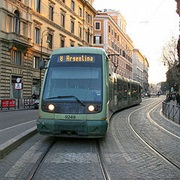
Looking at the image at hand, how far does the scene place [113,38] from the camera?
7769cm

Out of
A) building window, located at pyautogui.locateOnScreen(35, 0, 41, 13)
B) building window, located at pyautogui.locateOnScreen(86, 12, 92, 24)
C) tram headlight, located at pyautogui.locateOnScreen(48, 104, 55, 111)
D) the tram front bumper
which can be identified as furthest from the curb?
building window, located at pyautogui.locateOnScreen(86, 12, 92, 24)

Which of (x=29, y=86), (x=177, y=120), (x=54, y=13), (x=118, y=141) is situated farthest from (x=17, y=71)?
(x=118, y=141)

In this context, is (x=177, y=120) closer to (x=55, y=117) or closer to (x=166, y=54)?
(x=55, y=117)

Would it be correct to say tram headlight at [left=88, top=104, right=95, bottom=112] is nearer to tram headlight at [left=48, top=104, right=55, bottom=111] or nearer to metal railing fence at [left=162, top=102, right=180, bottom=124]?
tram headlight at [left=48, top=104, right=55, bottom=111]

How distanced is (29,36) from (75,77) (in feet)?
98.3

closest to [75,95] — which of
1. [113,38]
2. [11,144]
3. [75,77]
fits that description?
[75,77]

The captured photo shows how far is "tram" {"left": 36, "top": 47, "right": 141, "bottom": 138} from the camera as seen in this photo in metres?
8.62

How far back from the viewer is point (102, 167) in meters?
6.28

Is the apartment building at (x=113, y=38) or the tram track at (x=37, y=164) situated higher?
the apartment building at (x=113, y=38)

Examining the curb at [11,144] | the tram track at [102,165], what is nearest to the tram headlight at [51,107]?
the curb at [11,144]

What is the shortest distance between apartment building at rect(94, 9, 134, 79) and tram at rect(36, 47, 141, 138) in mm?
47796

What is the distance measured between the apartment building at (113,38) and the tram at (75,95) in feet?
157

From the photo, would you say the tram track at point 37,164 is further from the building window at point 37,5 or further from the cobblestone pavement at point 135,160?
the building window at point 37,5

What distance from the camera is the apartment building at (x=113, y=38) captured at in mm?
71250
